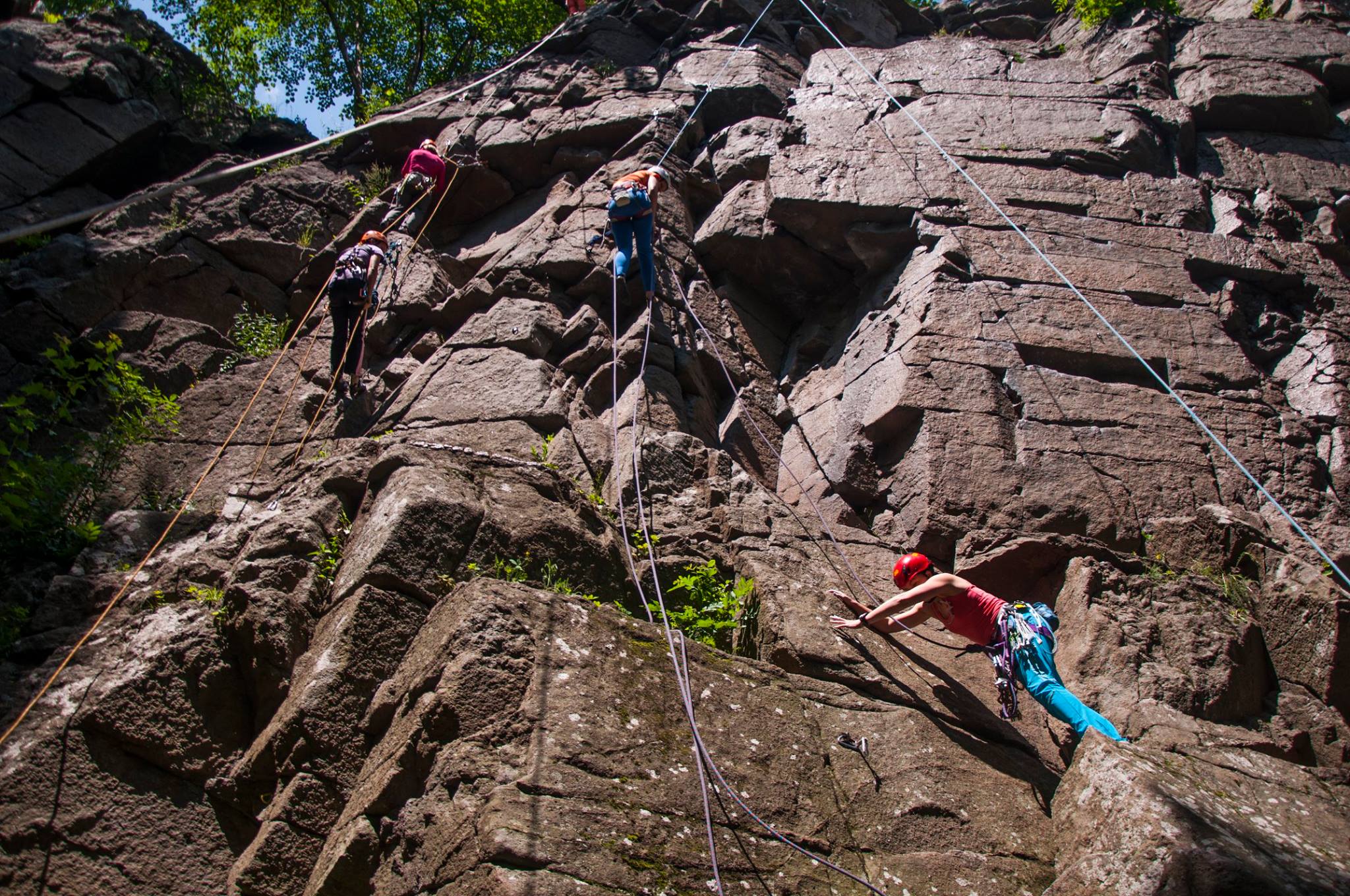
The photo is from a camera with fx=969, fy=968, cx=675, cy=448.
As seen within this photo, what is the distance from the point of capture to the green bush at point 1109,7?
41.7 feet

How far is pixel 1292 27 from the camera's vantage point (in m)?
12.2

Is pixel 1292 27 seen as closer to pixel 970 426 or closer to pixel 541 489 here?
pixel 970 426

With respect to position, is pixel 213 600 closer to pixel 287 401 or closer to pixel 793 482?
pixel 287 401

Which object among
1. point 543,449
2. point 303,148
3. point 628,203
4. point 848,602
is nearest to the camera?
point 848,602

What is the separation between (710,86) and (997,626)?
9251 mm

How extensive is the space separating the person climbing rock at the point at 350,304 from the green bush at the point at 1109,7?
9.75m

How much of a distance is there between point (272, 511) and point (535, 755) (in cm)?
321

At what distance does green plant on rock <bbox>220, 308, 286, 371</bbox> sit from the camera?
10.2m

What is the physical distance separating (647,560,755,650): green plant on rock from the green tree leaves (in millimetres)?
15646

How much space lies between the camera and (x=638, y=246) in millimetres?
9180

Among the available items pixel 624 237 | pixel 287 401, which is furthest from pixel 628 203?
pixel 287 401

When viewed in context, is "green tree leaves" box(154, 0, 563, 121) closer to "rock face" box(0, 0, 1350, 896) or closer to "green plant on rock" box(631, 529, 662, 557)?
"rock face" box(0, 0, 1350, 896)

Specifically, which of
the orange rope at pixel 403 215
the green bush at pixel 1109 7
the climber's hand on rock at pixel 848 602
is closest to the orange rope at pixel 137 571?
the orange rope at pixel 403 215

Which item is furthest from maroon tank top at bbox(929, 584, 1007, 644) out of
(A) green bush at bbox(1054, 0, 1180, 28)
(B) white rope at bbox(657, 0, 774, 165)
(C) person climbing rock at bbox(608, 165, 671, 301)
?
(A) green bush at bbox(1054, 0, 1180, 28)
